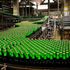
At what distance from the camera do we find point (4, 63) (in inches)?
171

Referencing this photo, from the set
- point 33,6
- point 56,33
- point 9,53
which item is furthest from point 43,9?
point 9,53

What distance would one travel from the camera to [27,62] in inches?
170

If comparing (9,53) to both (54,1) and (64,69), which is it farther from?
(54,1)

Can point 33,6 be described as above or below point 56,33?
above

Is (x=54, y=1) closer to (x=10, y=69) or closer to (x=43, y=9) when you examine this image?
(x=43, y=9)

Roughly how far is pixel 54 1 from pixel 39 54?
2133cm

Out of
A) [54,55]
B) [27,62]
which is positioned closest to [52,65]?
[54,55]

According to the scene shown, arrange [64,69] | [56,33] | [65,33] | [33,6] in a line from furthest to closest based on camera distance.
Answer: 1. [33,6]
2. [56,33]
3. [65,33]
4. [64,69]

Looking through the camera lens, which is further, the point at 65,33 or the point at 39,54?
the point at 65,33

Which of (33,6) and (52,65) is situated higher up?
(33,6)

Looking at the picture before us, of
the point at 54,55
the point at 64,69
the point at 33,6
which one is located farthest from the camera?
the point at 33,6

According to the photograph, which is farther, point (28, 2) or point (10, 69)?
point (28, 2)

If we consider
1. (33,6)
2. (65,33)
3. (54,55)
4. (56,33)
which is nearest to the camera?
(54,55)

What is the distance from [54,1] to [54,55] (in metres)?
21.3
